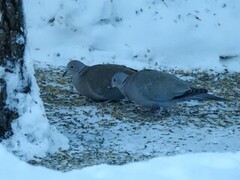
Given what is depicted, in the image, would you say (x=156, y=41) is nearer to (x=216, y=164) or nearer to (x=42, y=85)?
(x=42, y=85)

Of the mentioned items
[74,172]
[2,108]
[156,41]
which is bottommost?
[74,172]

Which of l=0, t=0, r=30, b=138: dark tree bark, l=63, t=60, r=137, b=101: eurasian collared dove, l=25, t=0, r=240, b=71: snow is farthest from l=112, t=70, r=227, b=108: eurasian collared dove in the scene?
l=25, t=0, r=240, b=71: snow

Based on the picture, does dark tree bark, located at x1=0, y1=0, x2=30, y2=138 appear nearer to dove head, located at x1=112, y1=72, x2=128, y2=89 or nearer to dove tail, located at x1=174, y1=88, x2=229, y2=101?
dove head, located at x1=112, y1=72, x2=128, y2=89


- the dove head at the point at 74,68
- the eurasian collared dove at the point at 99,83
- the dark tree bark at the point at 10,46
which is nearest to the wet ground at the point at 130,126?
the eurasian collared dove at the point at 99,83

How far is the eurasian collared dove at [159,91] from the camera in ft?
19.4

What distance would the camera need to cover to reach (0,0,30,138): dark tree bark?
4.49m

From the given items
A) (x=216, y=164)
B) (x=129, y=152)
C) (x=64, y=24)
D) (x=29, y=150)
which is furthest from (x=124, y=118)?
(x=64, y=24)

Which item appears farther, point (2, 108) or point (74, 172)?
point (2, 108)

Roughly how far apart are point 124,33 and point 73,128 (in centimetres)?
284

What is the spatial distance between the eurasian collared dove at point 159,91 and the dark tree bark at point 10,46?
1.49m

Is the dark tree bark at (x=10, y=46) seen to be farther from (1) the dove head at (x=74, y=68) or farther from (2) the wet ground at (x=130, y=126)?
(1) the dove head at (x=74, y=68)

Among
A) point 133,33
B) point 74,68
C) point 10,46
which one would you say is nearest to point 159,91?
point 74,68

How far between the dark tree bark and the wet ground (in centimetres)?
38

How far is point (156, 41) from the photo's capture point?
8.12 meters
